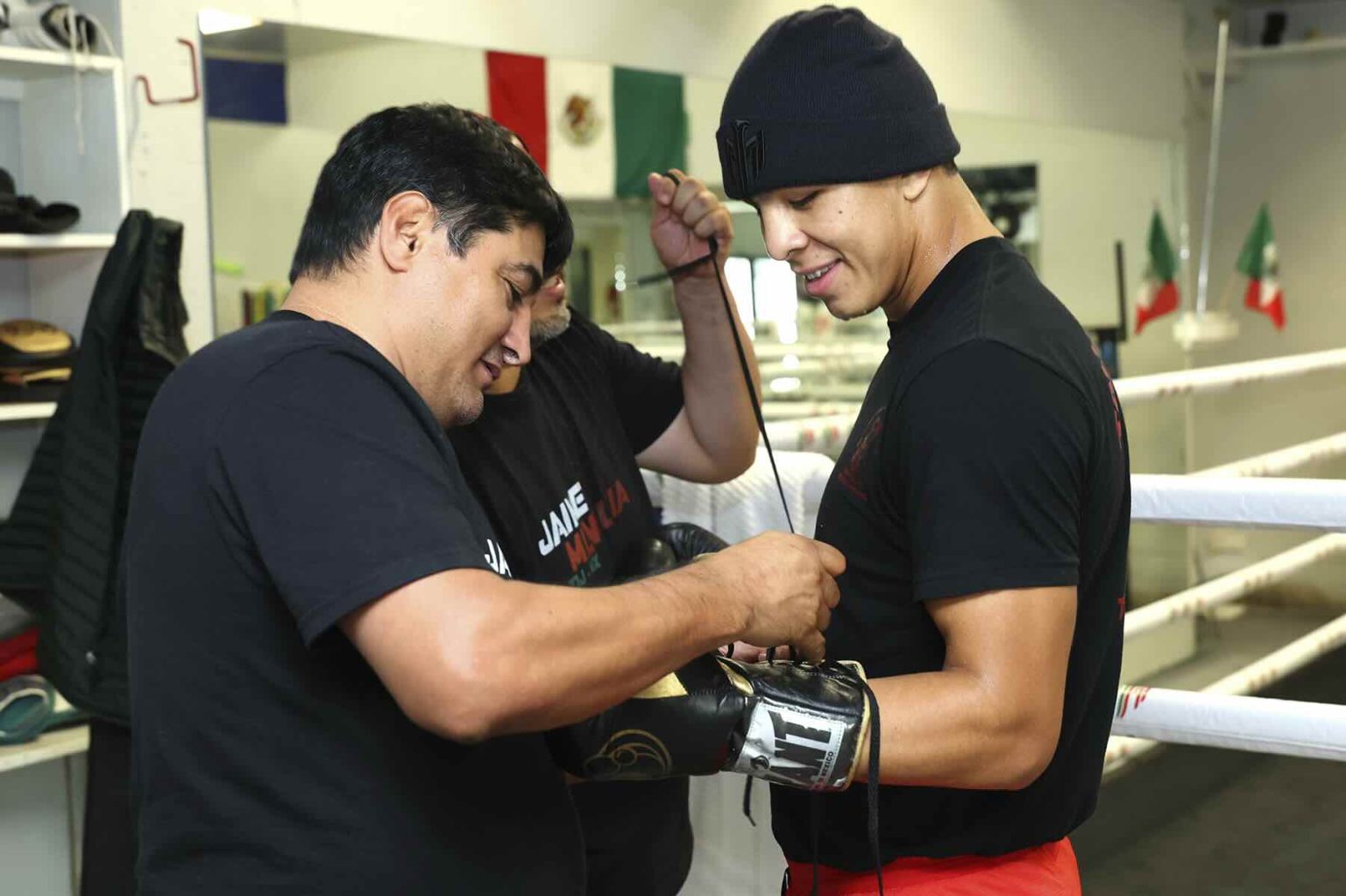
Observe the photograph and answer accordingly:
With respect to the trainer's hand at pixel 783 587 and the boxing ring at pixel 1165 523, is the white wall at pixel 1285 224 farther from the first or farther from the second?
the trainer's hand at pixel 783 587

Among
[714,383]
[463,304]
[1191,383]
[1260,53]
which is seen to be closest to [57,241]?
[714,383]

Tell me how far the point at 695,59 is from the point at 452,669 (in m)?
3.63

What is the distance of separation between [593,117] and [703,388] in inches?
80.4

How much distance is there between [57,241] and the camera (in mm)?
2682

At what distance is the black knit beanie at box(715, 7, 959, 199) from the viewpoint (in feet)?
4.18

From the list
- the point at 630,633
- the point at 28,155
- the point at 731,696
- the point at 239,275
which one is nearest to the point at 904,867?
the point at 731,696

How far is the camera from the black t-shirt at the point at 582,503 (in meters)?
1.72

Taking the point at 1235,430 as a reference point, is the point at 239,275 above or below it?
above

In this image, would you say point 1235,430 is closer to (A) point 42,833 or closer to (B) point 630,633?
(A) point 42,833

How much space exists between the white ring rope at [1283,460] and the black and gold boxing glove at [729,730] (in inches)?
74.8

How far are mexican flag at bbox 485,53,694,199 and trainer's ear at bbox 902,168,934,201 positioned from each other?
2564 mm

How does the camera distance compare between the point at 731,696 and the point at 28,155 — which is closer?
the point at 731,696

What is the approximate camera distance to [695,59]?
4320 millimetres

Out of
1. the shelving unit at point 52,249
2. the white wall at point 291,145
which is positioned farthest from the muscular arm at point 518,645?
the white wall at point 291,145
